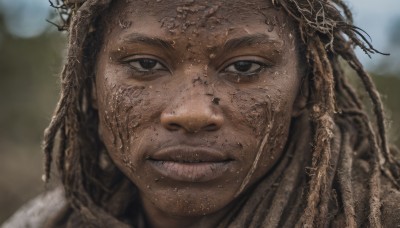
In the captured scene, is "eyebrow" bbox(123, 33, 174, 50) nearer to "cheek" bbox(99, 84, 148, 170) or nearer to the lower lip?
"cheek" bbox(99, 84, 148, 170)

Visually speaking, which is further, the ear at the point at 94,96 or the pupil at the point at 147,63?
the ear at the point at 94,96

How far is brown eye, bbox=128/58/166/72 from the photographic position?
214 centimetres

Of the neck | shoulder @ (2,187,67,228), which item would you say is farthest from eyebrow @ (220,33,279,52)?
shoulder @ (2,187,67,228)

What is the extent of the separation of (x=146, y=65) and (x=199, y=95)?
0.26 metres

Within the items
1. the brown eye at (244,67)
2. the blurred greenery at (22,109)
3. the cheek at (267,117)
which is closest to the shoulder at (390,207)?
the cheek at (267,117)

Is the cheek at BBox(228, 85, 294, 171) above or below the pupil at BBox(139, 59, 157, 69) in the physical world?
below

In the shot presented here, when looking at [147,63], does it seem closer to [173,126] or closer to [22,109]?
[173,126]

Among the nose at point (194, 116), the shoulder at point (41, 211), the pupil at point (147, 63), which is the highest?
the pupil at point (147, 63)

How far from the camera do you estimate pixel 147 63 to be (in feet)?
7.06

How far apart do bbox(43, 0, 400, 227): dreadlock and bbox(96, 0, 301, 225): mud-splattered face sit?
0.11 meters

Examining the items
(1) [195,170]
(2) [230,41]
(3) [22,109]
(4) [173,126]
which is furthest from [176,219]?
(3) [22,109]

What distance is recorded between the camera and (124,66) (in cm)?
221

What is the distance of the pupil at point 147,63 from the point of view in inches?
84.4

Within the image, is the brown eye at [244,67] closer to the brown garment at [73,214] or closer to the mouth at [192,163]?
the mouth at [192,163]
